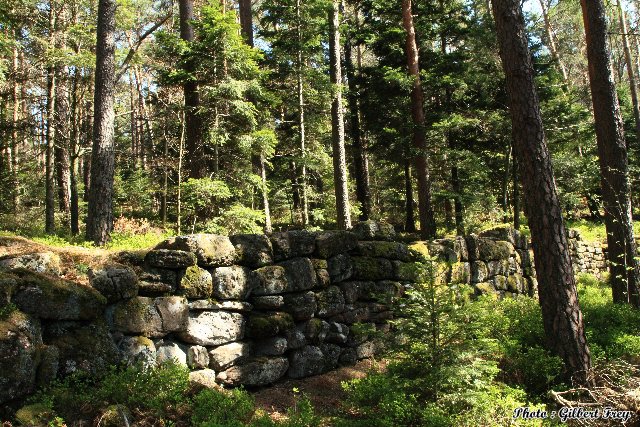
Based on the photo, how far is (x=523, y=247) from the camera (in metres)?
13.2

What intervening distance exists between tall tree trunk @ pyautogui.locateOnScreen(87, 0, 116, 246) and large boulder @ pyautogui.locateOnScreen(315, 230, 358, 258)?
4.16 metres

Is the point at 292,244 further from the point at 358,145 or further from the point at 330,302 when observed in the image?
the point at 358,145

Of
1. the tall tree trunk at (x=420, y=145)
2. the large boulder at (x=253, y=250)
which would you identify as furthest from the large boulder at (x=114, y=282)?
the tall tree trunk at (x=420, y=145)

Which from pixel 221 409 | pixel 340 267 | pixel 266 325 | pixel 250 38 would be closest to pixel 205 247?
pixel 266 325

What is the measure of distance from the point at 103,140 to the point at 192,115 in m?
2.63

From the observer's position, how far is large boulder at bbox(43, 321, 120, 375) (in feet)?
15.5

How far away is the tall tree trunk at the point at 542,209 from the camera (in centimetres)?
579

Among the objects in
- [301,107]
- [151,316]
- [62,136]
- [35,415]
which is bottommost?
[35,415]

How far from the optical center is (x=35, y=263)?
5156 mm

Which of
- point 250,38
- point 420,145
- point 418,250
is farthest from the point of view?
point 420,145

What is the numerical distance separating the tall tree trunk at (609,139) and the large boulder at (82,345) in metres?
8.77

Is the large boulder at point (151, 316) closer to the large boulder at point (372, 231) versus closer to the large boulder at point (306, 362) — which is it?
the large boulder at point (306, 362)

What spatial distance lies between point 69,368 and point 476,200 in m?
13.1

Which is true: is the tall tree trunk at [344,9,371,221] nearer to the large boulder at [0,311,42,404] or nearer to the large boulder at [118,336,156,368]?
the large boulder at [118,336,156,368]
